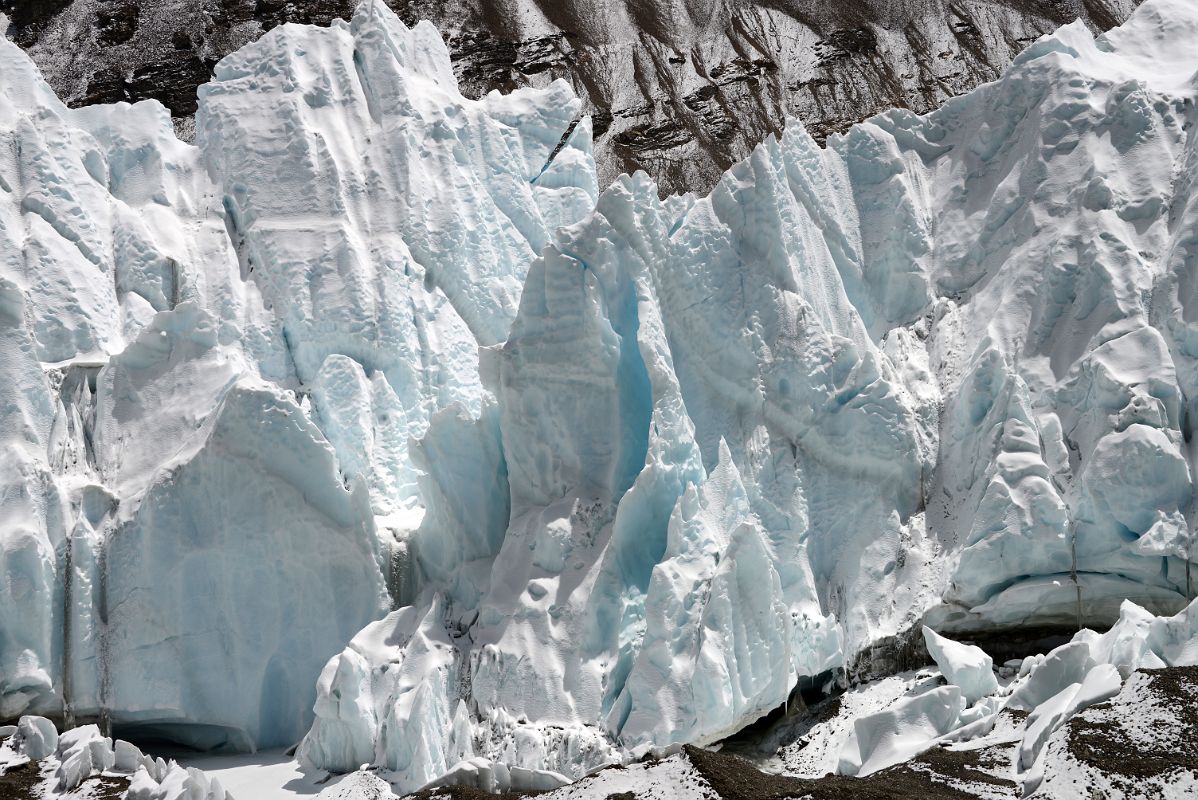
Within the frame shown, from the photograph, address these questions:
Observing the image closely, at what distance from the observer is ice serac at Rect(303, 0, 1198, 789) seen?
23.2m

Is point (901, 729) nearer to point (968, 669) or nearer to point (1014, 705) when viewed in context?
point (1014, 705)

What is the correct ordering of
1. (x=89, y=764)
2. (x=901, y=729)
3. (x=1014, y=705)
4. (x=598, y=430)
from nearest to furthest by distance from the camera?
(x=901, y=729) < (x=89, y=764) < (x=1014, y=705) < (x=598, y=430)

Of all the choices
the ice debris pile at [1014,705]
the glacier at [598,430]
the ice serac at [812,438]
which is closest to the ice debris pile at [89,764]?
the glacier at [598,430]

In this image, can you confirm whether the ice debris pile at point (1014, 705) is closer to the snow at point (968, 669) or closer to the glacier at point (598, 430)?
the snow at point (968, 669)

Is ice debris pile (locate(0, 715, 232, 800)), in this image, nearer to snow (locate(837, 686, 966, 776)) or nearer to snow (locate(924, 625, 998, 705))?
snow (locate(837, 686, 966, 776))

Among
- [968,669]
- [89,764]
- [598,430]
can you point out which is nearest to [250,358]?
[598,430]

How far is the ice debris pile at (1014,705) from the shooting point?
18062mm

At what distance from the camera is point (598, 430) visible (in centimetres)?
2555

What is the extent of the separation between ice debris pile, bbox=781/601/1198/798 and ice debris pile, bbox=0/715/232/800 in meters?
8.04

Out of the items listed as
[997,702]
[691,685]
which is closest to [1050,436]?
[997,702]

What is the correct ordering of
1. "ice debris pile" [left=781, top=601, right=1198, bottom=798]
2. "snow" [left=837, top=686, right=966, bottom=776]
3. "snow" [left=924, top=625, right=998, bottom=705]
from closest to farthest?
"ice debris pile" [left=781, top=601, right=1198, bottom=798] < "snow" [left=837, top=686, right=966, bottom=776] < "snow" [left=924, top=625, right=998, bottom=705]

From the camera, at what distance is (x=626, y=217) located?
2620 centimetres

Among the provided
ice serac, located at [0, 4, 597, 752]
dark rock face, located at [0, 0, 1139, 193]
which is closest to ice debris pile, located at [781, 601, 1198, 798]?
ice serac, located at [0, 4, 597, 752]

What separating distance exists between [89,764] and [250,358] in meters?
8.97
